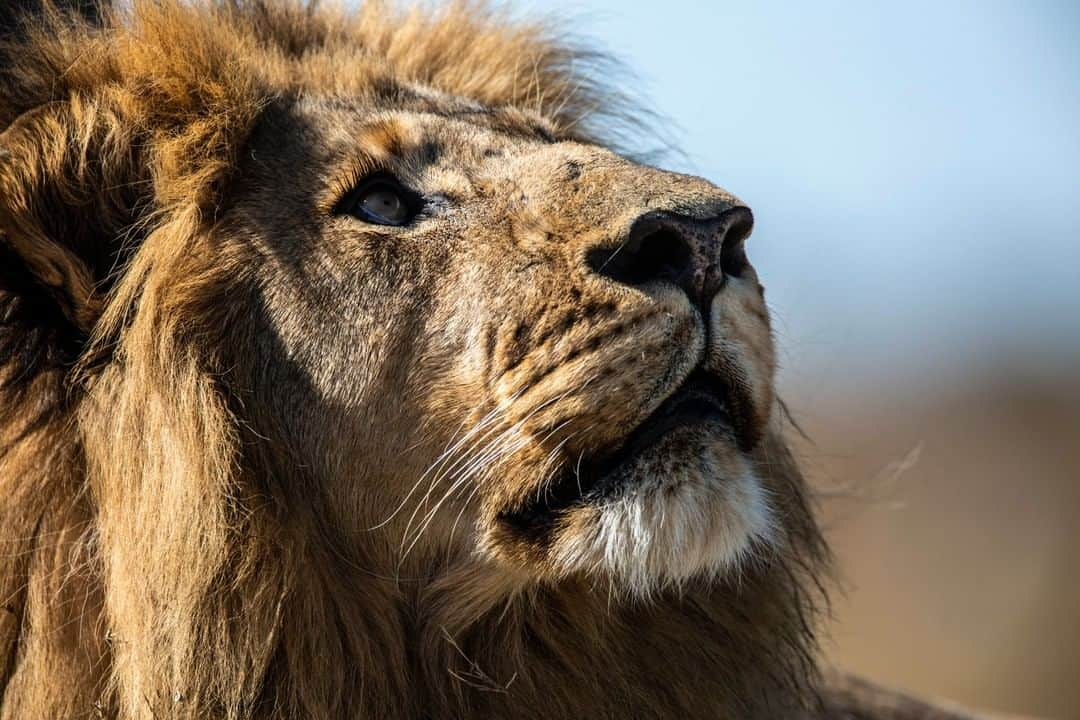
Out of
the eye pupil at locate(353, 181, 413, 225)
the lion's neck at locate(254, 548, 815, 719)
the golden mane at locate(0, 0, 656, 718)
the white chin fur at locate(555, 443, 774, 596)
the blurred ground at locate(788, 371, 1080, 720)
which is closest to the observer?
the white chin fur at locate(555, 443, 774, 596)

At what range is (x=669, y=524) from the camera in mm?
2889

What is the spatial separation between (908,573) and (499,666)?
12.7 m

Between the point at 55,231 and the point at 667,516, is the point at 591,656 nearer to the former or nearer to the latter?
the point at 667,516

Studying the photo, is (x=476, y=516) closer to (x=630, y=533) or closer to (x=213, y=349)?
(x=630, y=533)

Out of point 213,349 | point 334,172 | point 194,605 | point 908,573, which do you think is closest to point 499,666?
point 194,605

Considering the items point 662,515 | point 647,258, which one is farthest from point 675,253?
point 662,515

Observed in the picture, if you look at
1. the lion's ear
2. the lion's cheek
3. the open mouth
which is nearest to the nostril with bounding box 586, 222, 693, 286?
the lion's cheek

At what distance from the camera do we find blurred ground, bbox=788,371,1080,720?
12359 mm

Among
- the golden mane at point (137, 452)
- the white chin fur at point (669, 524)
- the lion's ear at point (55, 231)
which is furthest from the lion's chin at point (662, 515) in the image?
the lion's ear at point (55, 231)

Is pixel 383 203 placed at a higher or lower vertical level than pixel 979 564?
higher

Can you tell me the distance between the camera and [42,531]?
3141 mm

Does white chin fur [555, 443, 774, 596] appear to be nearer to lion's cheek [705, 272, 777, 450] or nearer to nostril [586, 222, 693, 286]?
lion's cheek [705, 272, 777, 450]

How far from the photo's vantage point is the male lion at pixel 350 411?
2941 mm

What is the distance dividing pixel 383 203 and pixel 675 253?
815 millimetres
